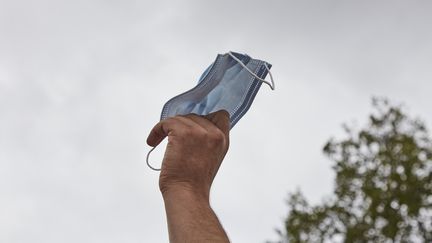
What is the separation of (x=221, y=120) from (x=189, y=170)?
0.37m

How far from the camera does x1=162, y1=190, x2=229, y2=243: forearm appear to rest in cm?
220

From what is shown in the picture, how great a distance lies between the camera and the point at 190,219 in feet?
7.41

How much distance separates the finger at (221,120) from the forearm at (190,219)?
384mm

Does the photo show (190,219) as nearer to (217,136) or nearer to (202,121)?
(217,136)

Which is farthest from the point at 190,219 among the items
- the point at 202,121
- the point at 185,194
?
the point at 202,121

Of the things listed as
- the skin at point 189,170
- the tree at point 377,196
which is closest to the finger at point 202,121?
the skin at point 189,170

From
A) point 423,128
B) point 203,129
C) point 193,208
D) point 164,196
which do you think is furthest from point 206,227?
point 423,128

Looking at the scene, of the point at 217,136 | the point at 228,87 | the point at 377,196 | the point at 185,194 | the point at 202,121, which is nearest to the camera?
the point at 185,194

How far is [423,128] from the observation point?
77.2ft

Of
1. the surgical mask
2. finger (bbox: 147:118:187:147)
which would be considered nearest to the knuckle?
finger (bbox: 147:118:187:147)

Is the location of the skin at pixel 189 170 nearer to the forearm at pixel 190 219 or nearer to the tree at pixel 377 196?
the forearm at pixel 190 219

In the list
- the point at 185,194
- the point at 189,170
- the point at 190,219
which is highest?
the point at 189,170

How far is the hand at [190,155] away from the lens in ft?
8.09

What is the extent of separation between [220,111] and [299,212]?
2061 centimetres
